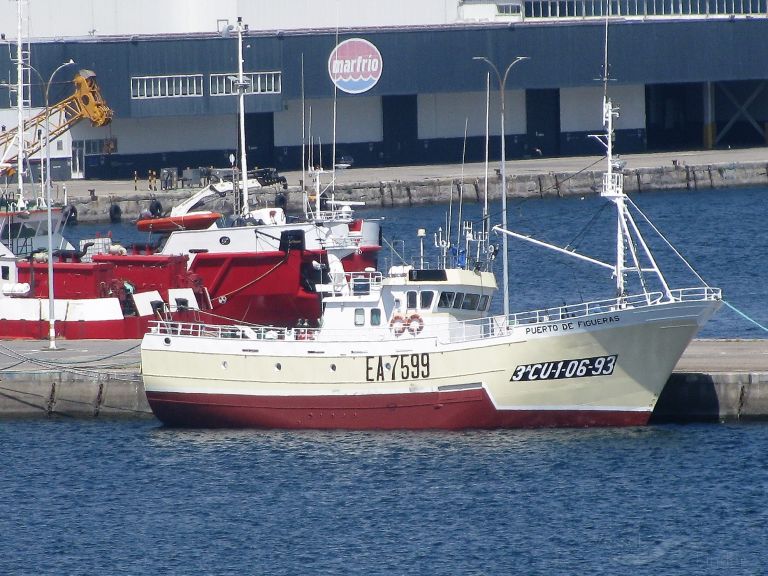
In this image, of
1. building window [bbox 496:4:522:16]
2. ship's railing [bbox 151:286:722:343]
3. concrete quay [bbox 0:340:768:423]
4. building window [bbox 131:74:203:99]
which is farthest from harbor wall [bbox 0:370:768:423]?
building window [bbox 496:4:522:16]

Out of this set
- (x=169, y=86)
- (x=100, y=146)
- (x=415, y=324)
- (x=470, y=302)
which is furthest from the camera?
(x=100, y=146)

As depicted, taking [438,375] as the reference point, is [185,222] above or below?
above

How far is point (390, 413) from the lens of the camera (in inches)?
1502

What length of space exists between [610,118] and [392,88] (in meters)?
57.1

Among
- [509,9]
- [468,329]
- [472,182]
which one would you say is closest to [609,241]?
[472,182]

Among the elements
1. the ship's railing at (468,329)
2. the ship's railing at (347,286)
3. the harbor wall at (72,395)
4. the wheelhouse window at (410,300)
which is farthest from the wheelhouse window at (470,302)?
the harbor wall at (72,395)

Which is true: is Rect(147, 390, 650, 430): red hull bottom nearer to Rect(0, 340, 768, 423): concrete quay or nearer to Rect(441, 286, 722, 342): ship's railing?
Rect(441, 286, 722, 342): ship's railing

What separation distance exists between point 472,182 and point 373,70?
10167 millimetres

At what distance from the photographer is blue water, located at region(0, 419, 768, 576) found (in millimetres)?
30906

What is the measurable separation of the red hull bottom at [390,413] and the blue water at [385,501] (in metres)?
0.31

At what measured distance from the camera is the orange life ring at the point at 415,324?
125 feet

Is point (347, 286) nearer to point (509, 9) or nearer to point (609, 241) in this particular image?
point (609, 241)

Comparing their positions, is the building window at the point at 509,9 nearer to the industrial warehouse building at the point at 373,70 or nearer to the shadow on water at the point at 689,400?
the industrial warehouse building at the point at 373,70

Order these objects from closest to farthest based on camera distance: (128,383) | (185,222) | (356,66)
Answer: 1. (128,383)
2. (185,222)
3. (356,66)
